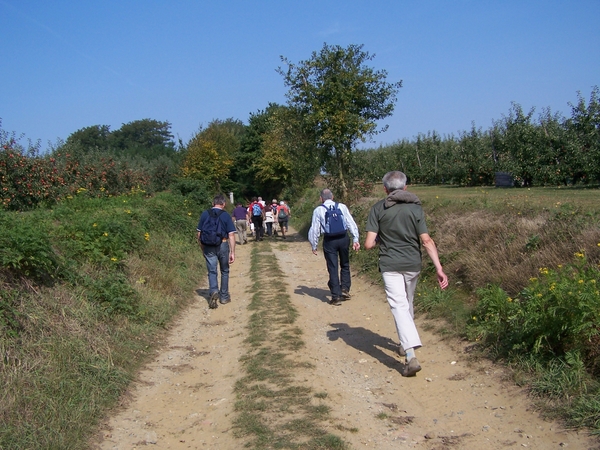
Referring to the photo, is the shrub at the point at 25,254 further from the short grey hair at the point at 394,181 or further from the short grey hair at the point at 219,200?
the short grey hair at the point at 394,181

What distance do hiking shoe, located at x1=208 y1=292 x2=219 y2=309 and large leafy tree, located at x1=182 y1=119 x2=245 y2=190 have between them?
109ft

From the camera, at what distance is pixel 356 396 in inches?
221

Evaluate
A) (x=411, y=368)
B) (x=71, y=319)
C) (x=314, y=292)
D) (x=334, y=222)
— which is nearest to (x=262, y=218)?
(x=314, y=292)

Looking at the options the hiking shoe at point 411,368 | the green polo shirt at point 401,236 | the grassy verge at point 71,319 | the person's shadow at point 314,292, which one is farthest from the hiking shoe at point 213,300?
the hiking shoe at point 411,368

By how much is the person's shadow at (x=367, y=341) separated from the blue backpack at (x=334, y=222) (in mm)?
1725

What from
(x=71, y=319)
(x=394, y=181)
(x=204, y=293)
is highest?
(x=394, y=181)

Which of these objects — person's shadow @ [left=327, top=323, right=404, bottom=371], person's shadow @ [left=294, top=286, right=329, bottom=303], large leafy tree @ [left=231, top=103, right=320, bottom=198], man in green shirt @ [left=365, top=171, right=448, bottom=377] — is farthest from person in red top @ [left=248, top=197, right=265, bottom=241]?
man in green shirt @ [left=365, top=171, right=448, bottom=377]

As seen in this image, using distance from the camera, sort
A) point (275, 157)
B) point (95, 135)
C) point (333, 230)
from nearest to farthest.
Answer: point (333, 230) → point (275, 157) → point (95, 135)

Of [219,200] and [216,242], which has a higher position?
[219,200]

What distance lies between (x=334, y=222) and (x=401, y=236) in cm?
Answer: 338

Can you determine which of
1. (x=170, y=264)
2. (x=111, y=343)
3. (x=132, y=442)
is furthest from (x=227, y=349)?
(x=170, y=264)

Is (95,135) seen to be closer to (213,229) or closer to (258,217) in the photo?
(258,217)

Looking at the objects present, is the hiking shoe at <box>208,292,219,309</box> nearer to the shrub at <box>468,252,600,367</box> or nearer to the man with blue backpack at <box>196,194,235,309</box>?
the man with blue backpack at <box>196,194,235,309</box>

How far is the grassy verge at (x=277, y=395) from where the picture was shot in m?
4.61
